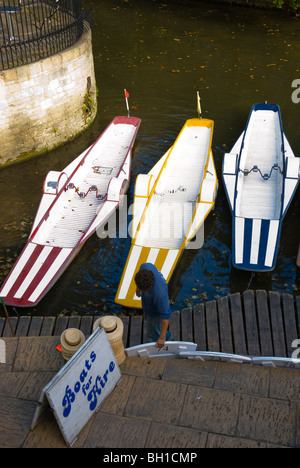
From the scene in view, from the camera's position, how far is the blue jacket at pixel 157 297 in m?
5.69

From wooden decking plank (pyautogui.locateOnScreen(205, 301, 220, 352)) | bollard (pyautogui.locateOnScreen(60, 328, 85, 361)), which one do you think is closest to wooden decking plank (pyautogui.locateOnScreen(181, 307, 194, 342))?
wooden decking plank (pyautogui.locateOnScreen(205, 301, 220, 352))

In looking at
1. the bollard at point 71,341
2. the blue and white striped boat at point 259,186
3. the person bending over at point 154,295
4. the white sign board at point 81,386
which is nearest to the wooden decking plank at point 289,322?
the blue and white striped boat at point 259,186

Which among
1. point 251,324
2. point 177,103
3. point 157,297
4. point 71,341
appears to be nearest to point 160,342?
point 157,297

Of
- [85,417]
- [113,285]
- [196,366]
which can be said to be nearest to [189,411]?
[196,366]

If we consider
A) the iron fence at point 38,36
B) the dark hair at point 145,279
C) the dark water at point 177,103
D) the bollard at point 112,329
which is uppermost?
the iron fence at point 38,36

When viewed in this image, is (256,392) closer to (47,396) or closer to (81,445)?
(81,445)

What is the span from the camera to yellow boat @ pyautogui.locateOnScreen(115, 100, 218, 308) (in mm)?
8469

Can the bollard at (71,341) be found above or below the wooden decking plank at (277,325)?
above

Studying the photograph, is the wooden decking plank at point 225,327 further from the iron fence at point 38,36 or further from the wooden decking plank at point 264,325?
the iron fence at point 38,36

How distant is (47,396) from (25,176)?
8111 mm

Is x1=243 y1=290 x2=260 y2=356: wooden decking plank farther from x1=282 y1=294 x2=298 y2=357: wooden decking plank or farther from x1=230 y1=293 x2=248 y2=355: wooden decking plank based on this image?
x1=282 y1=294 x2=298 y2=357: wooden decking plank

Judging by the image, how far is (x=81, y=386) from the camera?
192 inches

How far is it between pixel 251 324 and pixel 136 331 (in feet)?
5.61

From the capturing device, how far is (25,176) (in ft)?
38.4
